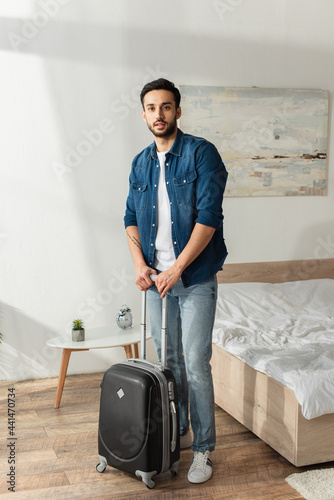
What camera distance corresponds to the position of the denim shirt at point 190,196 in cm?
220

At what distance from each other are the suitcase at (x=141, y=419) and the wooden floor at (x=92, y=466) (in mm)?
90

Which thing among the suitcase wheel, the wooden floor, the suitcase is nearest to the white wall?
the wooden floor

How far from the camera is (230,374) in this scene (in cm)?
283

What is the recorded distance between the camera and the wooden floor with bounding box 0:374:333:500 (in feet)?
7.04

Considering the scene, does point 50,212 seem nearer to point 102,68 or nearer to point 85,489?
point 102,68

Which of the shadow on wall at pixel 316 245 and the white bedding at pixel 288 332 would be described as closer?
the white bedding at pixel 288 332

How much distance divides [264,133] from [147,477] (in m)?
2.55

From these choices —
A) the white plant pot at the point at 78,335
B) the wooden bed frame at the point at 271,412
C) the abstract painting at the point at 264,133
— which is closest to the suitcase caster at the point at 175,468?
the wooden bed frame at the point at 271,412

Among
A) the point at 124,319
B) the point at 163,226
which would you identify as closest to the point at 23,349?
the point at 124,319

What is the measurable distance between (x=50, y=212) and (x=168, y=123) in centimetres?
162

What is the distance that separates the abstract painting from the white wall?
0.11 meters

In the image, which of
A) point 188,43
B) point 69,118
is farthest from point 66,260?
point 188,43

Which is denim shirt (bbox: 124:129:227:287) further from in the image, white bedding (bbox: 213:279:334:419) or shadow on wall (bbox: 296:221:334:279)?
shadow on wall (bbox: 296:221:334:279)

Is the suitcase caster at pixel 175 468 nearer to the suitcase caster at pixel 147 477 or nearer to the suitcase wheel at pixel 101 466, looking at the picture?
the suitcase caster at pixel 147 477
